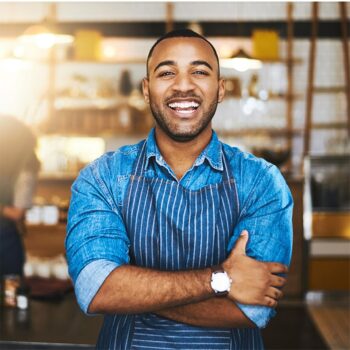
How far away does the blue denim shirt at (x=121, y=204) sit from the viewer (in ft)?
5.70

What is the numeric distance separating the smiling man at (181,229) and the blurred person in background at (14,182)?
146 cm

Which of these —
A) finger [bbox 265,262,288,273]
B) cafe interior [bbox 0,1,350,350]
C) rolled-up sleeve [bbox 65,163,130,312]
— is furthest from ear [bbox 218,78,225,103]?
cafe interior [bbox 0,1,350,350]

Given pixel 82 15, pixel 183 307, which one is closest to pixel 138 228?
pixel 183 307

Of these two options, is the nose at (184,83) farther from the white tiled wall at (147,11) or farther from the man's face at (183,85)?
the white tiled wall at (147,11)

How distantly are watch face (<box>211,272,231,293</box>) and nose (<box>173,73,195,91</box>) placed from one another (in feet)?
1.78

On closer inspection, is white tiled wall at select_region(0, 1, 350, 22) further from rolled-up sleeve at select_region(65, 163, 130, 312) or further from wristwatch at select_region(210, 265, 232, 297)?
wristwatch at select_region(210, 265, 232, 297)

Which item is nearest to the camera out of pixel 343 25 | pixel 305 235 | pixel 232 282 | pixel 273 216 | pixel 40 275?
pixel 232 282

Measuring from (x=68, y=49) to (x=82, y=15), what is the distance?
1.62 ft

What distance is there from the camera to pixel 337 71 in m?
7.39

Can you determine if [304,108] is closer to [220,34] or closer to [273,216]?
[220,34]

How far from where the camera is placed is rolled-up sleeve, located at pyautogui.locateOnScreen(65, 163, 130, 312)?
172 cm

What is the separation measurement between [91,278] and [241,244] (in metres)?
0.42

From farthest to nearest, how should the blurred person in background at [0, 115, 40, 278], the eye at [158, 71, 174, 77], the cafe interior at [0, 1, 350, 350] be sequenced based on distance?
the cafe interior at [0, 1, 350, 350] < the blurred person in background at [0, 115, 40, 278] < the eye at [158, 71, 174, 77]

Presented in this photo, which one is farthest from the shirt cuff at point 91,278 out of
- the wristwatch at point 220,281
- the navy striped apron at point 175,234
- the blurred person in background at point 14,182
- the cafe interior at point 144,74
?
the cafe interior at point 144,74
